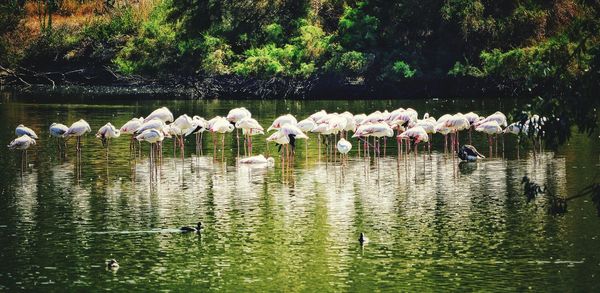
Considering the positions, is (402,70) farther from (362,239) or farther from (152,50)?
(362,239)

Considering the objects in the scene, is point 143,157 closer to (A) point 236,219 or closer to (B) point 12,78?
(A) point 236,219

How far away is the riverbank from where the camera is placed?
50938 millimetres

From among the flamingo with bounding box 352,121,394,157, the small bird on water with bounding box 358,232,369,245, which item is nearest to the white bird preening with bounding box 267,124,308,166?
the flamingo with bounding box 352,121,394,157

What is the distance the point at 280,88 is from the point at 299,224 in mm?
32880

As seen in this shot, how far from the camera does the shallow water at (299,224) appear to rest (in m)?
15.8

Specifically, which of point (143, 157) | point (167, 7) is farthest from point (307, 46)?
point (143, 157)

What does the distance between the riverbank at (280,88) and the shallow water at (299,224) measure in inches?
817

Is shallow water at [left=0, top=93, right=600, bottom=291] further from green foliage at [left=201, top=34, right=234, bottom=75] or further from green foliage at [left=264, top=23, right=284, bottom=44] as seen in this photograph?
green foliage at [left=264, top=23, right=284, bottom=44]

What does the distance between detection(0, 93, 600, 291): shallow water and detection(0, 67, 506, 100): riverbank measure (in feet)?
68.0

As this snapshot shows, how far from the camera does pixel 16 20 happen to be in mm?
59062

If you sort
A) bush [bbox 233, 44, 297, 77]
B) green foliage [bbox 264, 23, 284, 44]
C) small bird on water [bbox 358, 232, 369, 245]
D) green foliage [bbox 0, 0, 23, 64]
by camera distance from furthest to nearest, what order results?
1. green foliage [bbox 0, 0, 23, 64]
2. green foliage [bbox 264, 23, 284, 44]
3. bush [bbox 233, 44, 297, 77]
4. small bird on water [bbox 358, 232, 369, 245]

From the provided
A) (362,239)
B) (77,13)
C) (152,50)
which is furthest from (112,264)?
(77,13)

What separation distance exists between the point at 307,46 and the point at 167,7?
871 cm

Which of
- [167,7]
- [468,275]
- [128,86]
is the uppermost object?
[167,7]
